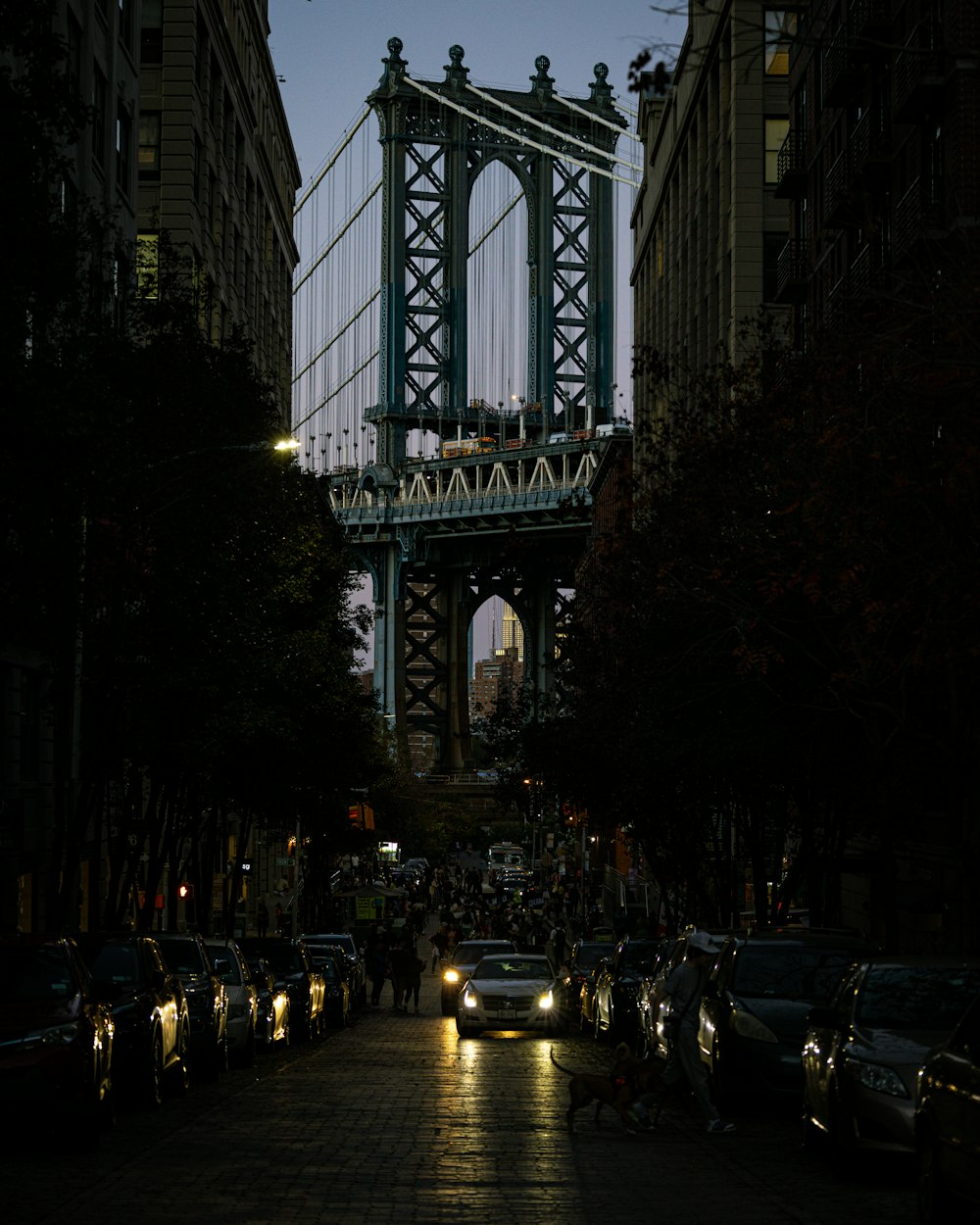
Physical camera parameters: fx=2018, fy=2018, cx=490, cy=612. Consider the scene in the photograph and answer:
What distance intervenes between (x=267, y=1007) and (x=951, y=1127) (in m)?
17.6

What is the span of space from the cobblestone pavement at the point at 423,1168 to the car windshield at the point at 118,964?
1139 millimetres

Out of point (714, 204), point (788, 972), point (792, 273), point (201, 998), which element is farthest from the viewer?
point (714, 204)

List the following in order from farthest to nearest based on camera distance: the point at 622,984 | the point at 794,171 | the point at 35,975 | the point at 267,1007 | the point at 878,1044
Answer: the point at 794,171 → the point at 622,984 → the point at 267,1007 → the point at 35,975 → the point at 878,1044

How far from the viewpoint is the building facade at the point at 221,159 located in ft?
178

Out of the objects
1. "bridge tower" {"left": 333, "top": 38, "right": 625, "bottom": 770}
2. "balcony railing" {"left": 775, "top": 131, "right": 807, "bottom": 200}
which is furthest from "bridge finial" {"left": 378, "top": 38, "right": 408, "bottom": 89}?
"balcony railing" {"left": 775, "top": 131, "right": 807, "bottom": 200}

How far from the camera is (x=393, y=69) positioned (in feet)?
495

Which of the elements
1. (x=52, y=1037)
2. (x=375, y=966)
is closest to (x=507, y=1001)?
(x=375, y=966)

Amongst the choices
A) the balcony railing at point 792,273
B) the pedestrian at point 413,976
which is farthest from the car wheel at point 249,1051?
the balcony railing at point 792,273

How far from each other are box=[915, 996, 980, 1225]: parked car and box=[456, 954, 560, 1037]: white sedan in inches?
822

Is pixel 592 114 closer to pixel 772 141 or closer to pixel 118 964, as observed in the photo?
pixel 772 141

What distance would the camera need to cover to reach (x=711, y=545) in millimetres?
25656

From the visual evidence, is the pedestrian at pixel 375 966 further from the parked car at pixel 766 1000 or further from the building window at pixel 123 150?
the parked car at pixel 766 1000

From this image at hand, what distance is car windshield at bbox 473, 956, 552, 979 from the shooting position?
3138cm

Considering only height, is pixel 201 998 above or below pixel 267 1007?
above
